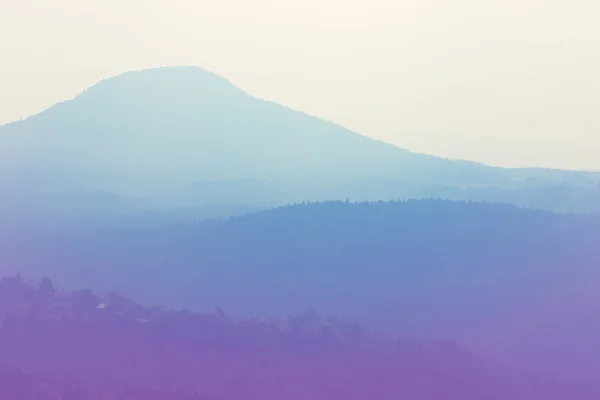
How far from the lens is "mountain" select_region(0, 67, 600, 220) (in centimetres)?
798

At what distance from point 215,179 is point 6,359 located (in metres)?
3.13

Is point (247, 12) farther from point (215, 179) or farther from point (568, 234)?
point (568, 234)

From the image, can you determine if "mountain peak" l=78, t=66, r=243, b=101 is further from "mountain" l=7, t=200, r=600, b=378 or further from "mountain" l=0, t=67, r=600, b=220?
"mountain" l=7, t=200, r=600, b=378

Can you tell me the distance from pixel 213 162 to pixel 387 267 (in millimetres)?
2469

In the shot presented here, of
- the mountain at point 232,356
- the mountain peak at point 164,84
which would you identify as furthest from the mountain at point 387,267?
the mountain peak at point 164,84

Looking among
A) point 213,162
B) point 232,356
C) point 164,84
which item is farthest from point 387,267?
point 164,84

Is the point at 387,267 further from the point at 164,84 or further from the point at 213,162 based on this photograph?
the point at 164,84

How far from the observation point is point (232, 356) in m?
7.31

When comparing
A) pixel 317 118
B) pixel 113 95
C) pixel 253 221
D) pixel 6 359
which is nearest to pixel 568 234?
pixel 317 118

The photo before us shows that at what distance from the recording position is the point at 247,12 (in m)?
7.95

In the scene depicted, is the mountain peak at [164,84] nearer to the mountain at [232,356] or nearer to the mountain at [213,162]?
the mountain at [213,162]

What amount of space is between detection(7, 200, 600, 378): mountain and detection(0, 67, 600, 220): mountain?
0.91 feet

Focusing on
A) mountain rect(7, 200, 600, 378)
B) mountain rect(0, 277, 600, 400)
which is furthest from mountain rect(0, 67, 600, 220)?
mountain rect(0, 277, 600, 400)

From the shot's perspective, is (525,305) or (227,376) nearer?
(227,376)
